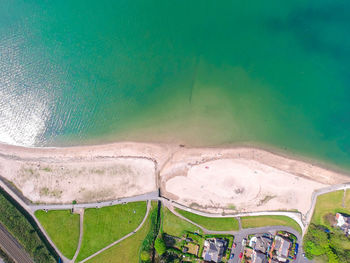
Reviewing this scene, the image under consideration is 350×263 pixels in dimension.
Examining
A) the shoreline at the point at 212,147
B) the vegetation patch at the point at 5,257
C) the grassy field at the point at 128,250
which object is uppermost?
the shoreline at the point at 212,147

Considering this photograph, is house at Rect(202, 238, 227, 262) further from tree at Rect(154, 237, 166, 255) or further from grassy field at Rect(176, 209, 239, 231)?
tree at Rect(154, 237, 166, 255)

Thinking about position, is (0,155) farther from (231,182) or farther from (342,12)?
(342,12)

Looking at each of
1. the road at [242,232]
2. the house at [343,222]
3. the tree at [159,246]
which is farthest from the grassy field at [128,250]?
the house at [343,222]

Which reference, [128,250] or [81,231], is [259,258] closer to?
[128,250]

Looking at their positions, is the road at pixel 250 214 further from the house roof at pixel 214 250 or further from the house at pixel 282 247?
the house roof at pixel 214 250

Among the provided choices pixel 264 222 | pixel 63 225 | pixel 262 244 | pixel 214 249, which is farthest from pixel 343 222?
pixel 63 225

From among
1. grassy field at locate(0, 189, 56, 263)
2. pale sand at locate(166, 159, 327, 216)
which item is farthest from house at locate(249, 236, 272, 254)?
grassy field at locate(0, 189, 56, 263)
